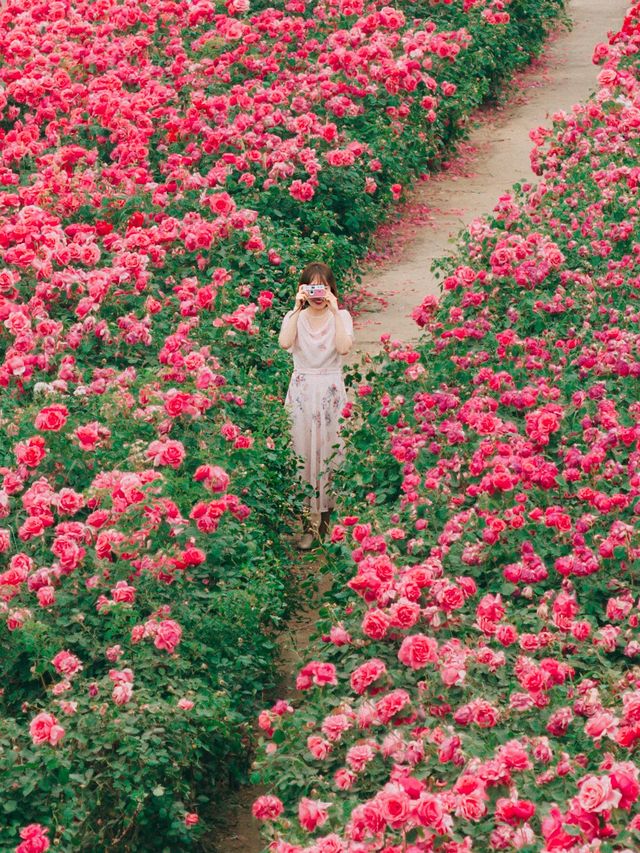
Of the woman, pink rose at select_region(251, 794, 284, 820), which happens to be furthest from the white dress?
pink rose at select_region(251, 794, 284, 820)

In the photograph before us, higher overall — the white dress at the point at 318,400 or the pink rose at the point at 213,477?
the pink rose at the point at 213,477

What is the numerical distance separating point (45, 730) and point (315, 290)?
10.2 ft

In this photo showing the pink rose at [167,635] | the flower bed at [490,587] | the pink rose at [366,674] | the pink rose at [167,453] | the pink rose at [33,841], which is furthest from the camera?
the pink rose at [167,453]

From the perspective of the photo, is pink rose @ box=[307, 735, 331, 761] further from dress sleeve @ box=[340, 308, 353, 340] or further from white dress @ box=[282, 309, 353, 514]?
dress sleeve @ box=[340, 308, 353, 340]

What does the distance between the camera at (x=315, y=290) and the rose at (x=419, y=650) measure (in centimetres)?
285

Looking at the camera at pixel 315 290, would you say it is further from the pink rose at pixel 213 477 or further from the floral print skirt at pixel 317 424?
the pink rose at pixel 213 477

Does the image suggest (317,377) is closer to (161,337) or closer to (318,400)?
(318,400)

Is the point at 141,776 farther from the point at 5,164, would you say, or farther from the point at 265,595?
the point at 5,164

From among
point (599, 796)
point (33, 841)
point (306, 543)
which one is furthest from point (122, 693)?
point (306, 543)

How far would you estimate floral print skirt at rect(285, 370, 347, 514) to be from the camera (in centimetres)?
747

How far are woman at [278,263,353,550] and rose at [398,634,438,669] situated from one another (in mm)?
2614

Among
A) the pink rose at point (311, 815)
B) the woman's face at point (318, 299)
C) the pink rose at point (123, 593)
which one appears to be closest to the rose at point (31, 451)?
the pink rose at point (123, 593)

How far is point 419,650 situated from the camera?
476cm

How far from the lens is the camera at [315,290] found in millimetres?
7273
